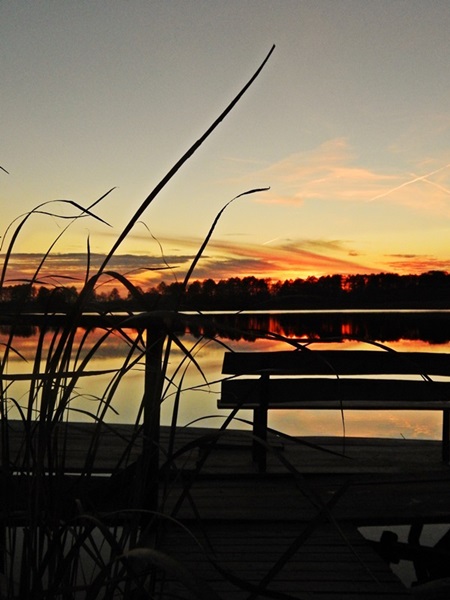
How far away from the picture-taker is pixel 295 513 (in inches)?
132

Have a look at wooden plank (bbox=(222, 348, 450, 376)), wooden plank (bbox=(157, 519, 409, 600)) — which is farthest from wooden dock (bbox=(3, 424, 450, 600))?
wooden plank (bbox=(222, 348, 450, 376))

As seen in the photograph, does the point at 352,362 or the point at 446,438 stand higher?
the point at 352,362

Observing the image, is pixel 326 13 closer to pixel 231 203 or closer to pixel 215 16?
pixel 215 16

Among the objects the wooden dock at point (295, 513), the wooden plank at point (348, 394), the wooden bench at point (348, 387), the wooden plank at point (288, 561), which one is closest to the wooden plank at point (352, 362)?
the wooden bench at point (348, 387)

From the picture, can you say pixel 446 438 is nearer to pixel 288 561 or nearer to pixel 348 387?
pixel 348 387

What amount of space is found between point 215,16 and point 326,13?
1360 mm

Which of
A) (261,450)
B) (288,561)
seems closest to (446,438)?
(261,450)

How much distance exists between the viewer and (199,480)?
404 cm

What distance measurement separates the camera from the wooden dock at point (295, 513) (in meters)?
2.59

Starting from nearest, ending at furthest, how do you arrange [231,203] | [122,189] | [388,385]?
[231,203] → [122,189] → [388,385]

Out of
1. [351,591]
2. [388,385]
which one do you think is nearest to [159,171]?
[351,591]

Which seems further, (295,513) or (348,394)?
(348,394)

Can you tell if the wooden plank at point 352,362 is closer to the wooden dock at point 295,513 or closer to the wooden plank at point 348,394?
the wooden plank at point 348,394

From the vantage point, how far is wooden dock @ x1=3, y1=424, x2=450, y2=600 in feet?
8.49
